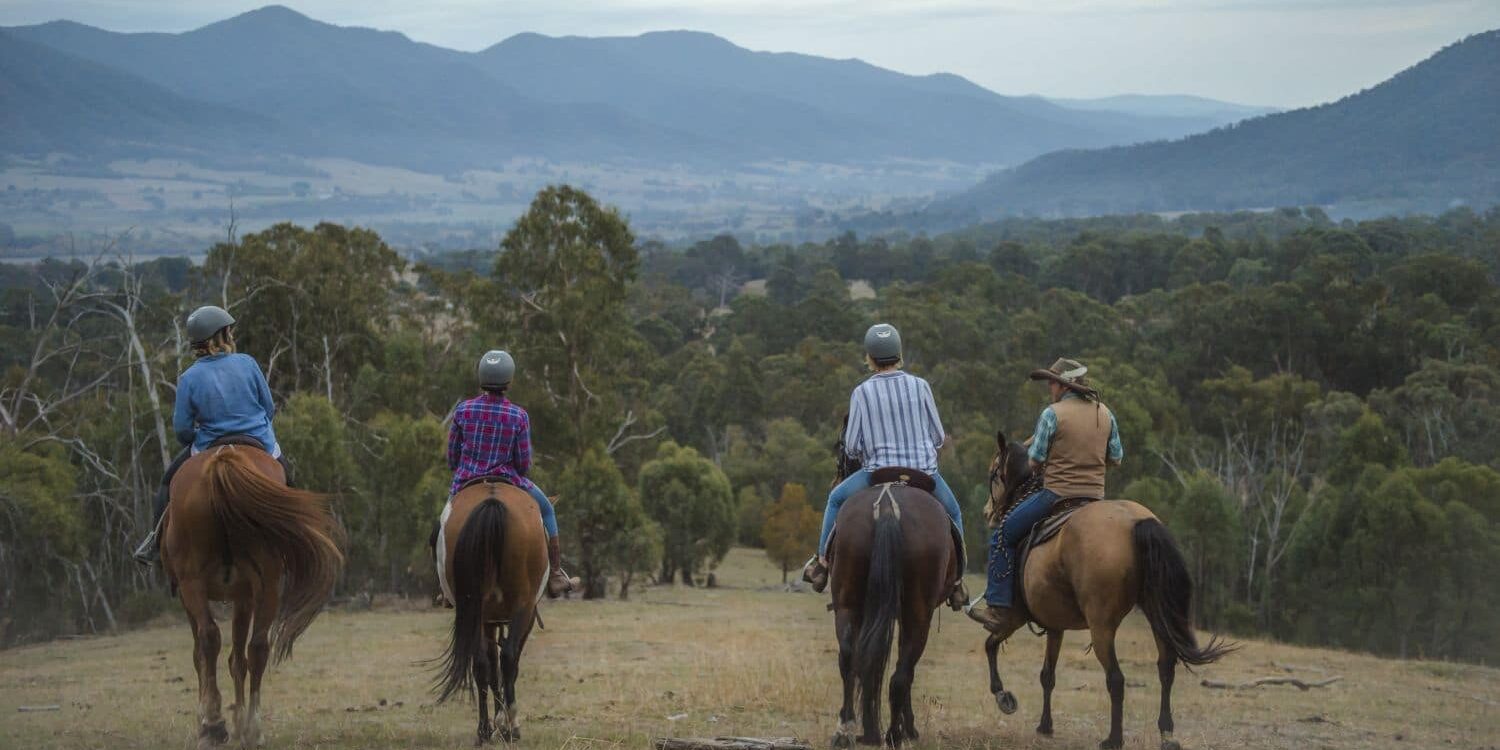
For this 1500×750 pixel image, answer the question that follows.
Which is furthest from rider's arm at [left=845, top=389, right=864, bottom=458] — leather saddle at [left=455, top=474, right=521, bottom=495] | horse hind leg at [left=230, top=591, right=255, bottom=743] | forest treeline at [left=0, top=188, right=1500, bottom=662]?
forest treeline at [left=0, top=188, right=1500, bottom=662]

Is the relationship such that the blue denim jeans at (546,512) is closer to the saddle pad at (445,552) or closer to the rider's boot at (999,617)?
the saddle pad at (445,552)

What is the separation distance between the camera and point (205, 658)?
345 inches

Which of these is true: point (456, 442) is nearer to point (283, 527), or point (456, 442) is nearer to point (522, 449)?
point (522, 449)

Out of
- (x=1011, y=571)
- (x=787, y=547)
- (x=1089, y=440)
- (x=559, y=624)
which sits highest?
(x=1089, y=440)

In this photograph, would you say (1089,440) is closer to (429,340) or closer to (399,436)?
(399,436)

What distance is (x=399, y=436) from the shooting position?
104ft

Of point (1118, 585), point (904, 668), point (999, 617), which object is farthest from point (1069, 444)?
point (904, 668)

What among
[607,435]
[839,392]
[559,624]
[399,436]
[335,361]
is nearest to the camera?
[559,624]

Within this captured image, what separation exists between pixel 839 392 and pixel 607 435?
2486 centimetres

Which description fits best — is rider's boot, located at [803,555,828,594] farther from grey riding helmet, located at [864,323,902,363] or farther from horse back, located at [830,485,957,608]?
grey riding helmet, located at [864,323,902,363]

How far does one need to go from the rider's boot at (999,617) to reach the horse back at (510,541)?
337 cm

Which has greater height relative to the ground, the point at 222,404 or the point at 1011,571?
the point at 222,404

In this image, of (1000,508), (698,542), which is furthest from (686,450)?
(1000,508)

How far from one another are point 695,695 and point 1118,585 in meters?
4.55
